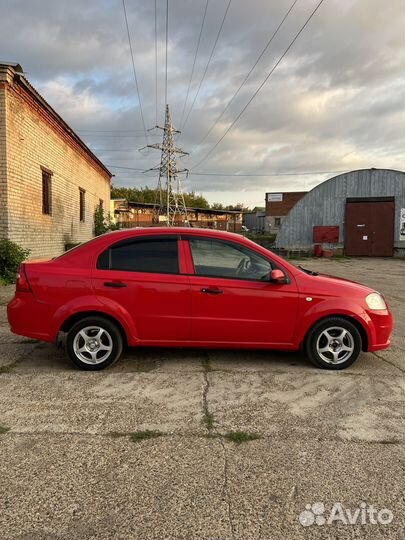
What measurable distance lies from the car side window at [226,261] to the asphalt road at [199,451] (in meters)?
1.11

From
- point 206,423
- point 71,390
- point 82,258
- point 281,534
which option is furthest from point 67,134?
point 281,534

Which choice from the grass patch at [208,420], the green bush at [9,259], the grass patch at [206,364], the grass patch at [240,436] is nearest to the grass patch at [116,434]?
the grass patch at [208,420]

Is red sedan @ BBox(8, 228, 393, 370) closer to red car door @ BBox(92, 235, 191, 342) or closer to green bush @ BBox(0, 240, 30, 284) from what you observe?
red car door @ BBox(92, 235, 191, 342)

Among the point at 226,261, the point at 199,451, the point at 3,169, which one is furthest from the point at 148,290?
the point at 3,169

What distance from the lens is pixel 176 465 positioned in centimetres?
287

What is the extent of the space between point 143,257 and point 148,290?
0.42 metres

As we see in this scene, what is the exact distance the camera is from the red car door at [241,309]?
15.3ft

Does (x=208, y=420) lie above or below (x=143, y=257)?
below

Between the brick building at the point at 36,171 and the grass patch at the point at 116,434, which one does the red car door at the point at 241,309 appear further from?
the brick building at the point at 36,171

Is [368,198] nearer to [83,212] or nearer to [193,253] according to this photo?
[83,212]

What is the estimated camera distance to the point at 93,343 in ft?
15.3

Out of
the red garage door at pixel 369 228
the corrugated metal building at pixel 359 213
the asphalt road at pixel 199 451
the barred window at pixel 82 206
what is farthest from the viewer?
the red garage door at pixel 369 228

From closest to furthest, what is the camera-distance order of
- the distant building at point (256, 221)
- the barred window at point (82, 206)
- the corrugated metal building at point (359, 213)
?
the barred window at point (82, 206) < the corrugated metal building at point (359, 213) < the distant building at point (256, 221)

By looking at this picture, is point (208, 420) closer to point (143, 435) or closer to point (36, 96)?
point (143, 435)
